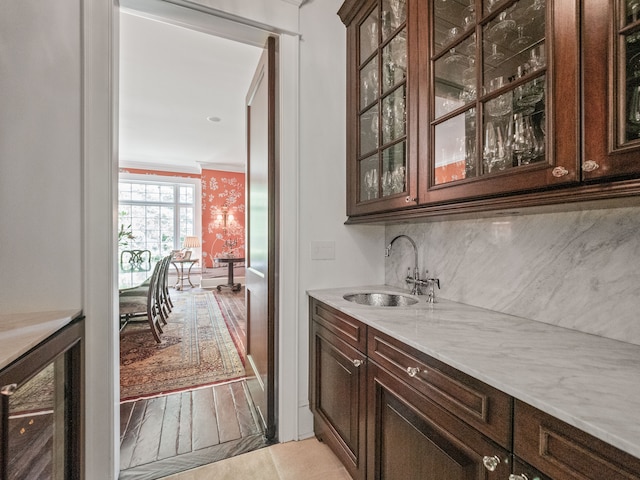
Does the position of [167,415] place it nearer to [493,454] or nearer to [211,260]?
[493,454]

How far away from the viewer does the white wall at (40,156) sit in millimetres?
1077

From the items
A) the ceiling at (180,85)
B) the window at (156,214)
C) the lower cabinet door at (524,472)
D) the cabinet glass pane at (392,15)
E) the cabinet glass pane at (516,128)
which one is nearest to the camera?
the lower cabinet door at (524,472)

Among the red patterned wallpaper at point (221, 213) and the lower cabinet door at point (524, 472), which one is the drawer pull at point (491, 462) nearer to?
the lower cabinet door at point (524, 472)

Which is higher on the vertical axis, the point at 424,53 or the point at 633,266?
the point at 424,53

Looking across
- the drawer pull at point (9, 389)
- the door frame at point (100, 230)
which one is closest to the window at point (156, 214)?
the door frame at point (100, 230)

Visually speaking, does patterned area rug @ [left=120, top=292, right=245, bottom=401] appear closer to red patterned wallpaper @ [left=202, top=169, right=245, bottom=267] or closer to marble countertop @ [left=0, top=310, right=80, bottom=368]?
marble countertop @ [left=0, top=310, right=80, bottom=368]

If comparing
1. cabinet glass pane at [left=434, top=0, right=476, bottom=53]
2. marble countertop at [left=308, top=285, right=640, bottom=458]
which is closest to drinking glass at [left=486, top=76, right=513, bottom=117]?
cabinet glass pane at [left=434, top=0, right=476, bottom=53]

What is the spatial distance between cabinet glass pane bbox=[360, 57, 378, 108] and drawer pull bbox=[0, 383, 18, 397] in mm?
1866

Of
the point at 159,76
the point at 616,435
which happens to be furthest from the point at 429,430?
the point at 159,76

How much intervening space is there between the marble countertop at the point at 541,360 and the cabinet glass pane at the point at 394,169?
0.62 m

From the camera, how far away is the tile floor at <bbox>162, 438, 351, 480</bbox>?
5.02 feet

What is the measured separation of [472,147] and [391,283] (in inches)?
44.5

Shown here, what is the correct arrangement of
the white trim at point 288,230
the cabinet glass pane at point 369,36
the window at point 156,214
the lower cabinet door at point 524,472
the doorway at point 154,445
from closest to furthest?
the lower cabinet door at point 524,472 → the doorway at point 154,445 → the cabinet glass pane at point 369,36 → the white trim at point 288,230 → the window at point 156,214

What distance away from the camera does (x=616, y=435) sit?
0.51m
